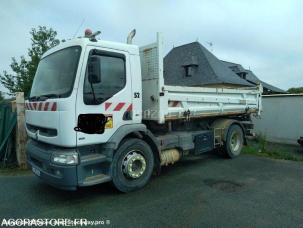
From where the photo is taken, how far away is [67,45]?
4016 mm

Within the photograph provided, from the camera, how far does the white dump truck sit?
11.9 feet

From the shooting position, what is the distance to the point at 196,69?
23375mm

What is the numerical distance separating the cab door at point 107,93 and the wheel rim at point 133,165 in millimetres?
560

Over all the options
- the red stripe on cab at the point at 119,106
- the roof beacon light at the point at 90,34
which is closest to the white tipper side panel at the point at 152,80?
the red stripe on cab at the point at 119,106

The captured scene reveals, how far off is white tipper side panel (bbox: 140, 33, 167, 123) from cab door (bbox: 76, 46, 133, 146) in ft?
1.89

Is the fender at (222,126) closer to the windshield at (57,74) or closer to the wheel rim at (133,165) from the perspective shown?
the wheel rim at (133,165)

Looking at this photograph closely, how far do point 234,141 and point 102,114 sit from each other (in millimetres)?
4786

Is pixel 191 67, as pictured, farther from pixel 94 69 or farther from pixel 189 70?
pixel 94 69

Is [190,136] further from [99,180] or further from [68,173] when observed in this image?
[68,173]

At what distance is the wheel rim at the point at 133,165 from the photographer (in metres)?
4.21

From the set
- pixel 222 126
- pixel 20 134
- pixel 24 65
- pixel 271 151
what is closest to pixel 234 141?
pixel 222 126

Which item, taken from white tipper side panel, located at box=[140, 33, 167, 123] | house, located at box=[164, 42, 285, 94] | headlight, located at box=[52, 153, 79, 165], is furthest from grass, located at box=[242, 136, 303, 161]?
house, located at box=[164, 42, 285, 94]

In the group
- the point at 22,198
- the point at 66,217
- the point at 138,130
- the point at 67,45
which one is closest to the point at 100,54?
the point at 67,45

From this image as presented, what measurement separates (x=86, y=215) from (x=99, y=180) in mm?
539
